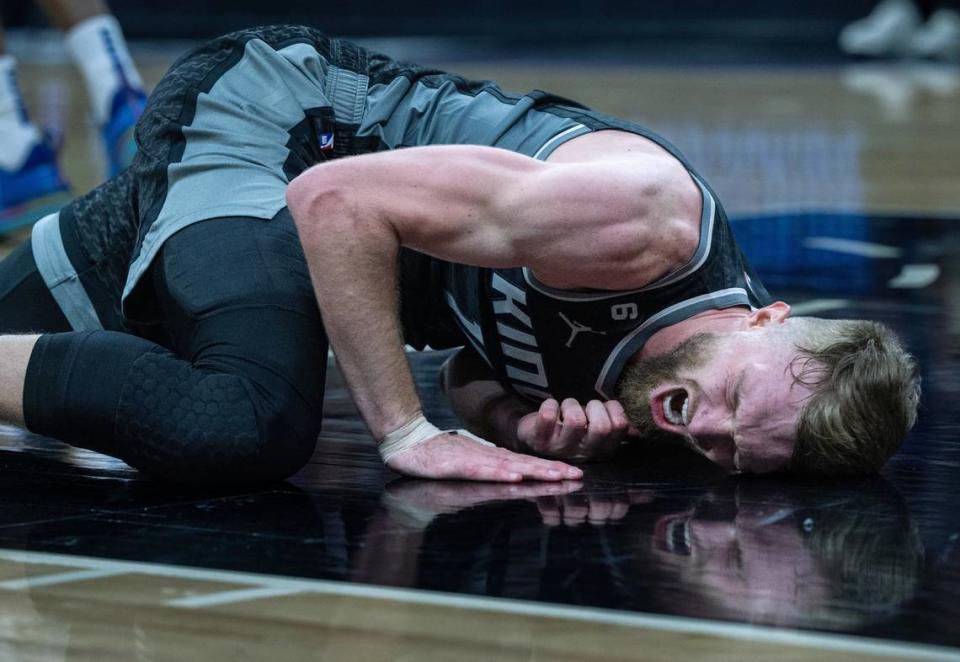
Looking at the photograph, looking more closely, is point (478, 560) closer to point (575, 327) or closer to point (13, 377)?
point (575, 327)

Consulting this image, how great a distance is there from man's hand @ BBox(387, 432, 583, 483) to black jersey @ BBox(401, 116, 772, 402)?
0.16 meters

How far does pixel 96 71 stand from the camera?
14.3 ft

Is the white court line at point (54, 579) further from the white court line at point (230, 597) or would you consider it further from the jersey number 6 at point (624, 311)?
the jersey number 6 at point (624, 311)

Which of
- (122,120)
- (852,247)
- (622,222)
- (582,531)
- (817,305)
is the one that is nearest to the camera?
(582,531)

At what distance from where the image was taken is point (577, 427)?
221cm

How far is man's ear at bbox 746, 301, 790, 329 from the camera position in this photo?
2.17 m

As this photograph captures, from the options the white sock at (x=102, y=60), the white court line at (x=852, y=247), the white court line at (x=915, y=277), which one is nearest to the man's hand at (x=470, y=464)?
the white court line at (x=915, y=277)

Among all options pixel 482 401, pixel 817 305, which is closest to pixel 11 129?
pixel 817 305

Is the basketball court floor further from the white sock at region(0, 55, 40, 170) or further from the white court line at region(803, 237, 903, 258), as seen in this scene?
the white sock at region(0, 55, 40, 170)

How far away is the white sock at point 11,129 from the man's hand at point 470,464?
93.7 inches

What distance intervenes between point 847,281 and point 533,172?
1858 millimetres

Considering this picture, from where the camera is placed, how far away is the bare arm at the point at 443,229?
2.01m

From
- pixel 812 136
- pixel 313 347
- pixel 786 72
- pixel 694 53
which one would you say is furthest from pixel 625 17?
pixel 313 347

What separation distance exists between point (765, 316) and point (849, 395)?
0.17m
